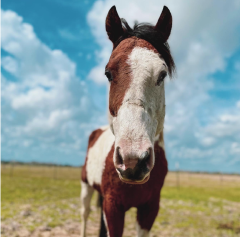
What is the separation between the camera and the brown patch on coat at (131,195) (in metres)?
2.49

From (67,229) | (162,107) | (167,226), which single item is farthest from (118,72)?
(167,226)

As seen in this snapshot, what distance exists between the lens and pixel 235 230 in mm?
6523

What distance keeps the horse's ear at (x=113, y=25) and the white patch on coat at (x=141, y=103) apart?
0.51 meters

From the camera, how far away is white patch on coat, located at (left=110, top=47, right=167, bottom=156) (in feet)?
5.28

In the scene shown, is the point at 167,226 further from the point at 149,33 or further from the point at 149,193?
the point at 149,33

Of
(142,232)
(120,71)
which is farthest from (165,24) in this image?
(142,232)

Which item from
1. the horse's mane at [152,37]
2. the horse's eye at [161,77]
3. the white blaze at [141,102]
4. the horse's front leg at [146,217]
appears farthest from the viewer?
the horse's front leg at [146,217]

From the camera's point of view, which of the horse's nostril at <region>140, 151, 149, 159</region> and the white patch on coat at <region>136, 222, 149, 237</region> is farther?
the white patch on coat at <region>136, 222, 149, 237</region>

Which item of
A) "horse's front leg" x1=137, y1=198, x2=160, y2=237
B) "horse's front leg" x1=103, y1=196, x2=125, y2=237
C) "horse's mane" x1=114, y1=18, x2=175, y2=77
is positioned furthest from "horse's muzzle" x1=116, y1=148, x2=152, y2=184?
"horse's front leg" x1=137, y1=198, x2=160, y2=237

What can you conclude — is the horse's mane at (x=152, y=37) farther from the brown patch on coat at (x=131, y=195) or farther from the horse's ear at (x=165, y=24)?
the brown patch on coat at (x=131, y=195)

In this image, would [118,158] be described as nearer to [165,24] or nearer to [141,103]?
[141,103]

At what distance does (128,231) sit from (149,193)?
13.1ft

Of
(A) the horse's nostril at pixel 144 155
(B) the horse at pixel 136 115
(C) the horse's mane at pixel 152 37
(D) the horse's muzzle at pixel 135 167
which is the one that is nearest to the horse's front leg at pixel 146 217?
(B) the horse at pixel 136 115

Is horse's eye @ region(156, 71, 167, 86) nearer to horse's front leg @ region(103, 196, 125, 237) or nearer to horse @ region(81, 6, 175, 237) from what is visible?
horse @ region(81, 6, 175, 237)
